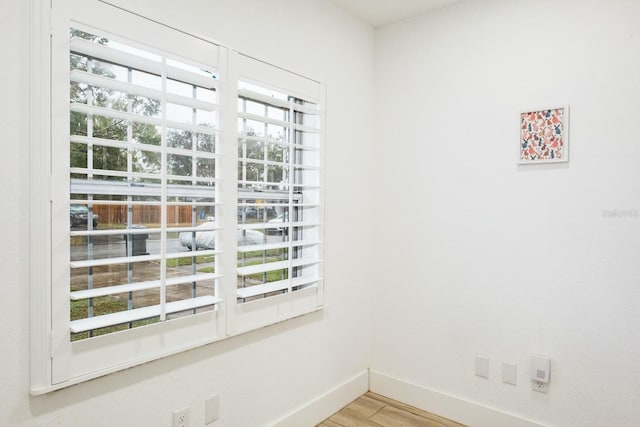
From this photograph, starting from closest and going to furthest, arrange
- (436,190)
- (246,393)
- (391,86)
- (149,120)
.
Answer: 1. (149,120)
2. (246,393)
3. (436,190)
4. (391,86)

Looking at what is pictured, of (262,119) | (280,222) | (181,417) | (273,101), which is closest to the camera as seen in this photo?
(181,417)

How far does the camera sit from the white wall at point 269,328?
4.08ft

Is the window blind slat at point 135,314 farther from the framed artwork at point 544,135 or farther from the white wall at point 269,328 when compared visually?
the framed artwork at point 544,135

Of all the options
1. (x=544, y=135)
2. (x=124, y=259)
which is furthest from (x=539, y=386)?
(x=124, y=259)

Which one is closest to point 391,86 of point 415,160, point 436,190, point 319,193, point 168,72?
point 415,160

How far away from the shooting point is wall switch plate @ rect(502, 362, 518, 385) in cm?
224

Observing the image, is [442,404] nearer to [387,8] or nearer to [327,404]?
[327,404]

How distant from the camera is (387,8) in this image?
2490 mm

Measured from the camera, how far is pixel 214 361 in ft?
5.98

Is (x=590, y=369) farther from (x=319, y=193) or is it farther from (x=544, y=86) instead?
(x=319, y=193)

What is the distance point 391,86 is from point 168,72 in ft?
5.22

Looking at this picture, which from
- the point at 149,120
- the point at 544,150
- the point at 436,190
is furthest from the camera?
the point at 436,190

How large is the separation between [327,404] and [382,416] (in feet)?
1.14

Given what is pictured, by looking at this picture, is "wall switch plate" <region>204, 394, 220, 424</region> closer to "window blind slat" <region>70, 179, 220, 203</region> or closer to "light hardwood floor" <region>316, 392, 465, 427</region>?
"light hardwood floor" <region>316, 392, 465, 427</region>
